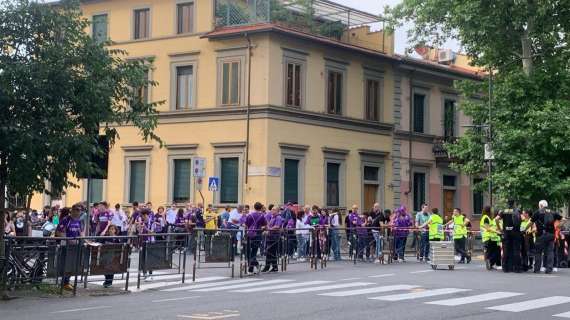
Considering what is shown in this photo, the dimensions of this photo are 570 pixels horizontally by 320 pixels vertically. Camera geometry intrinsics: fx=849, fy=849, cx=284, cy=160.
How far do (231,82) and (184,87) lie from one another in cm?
271

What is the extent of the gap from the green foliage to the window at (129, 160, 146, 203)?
2102cm

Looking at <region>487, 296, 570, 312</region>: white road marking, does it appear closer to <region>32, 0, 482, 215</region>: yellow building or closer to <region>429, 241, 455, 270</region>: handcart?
<region>429, 241, 455, 270</region>: handcart

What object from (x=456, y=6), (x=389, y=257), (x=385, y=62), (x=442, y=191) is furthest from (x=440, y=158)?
(x=389, y=257)

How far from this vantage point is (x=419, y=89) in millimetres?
44656

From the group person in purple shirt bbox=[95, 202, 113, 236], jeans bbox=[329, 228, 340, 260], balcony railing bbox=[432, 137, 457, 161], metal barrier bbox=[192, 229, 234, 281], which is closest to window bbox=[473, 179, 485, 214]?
balcony railing bbox=[432, 137, 457, 161]

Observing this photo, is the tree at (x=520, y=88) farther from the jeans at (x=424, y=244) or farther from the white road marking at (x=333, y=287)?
the white road marking at (x=333, y=287)

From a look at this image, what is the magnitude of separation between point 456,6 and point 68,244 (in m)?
22.2

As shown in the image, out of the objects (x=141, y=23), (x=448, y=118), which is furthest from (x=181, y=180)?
(x=448, y=118)

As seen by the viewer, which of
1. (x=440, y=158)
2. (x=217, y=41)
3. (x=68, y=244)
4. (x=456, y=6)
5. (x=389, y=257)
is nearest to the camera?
(x=68, y=244)

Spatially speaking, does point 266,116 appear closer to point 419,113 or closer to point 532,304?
point 419,113

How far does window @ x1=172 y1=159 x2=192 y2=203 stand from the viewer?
1499 inches

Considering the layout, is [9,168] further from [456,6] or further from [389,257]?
[456,6]

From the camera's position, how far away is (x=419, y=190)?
1769 inches

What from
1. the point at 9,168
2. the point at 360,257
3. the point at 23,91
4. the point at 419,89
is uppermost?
the point at 419,89
